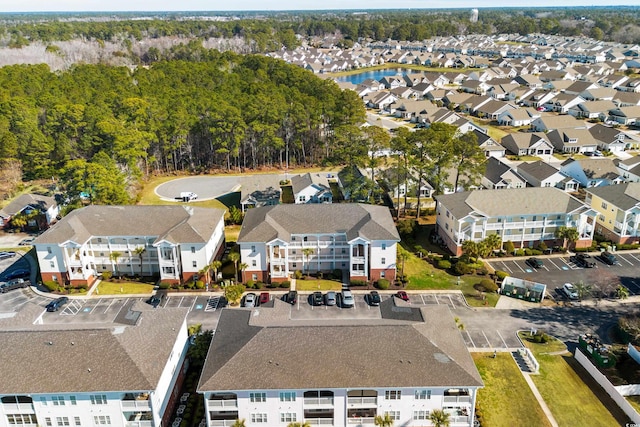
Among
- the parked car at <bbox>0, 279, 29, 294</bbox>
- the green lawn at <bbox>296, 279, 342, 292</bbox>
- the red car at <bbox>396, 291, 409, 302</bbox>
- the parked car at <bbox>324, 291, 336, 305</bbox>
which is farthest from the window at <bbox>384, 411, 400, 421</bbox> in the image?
the parked car at <bbox>0, 279, 29, 294</bbox>

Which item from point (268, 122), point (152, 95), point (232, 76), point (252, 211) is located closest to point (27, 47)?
point (232, 76)

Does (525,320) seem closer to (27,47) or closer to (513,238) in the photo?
(513,238)

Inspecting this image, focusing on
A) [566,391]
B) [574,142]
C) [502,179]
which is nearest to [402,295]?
[566,391]

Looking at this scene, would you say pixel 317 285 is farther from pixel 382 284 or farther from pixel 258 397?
pixel 258 397

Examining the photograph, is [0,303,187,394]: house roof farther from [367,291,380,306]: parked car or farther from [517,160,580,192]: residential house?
[517,160,580,192]: residential house

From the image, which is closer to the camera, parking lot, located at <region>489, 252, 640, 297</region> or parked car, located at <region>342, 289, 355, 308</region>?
parked car, located at <region>342, 289, 355, 308</region>

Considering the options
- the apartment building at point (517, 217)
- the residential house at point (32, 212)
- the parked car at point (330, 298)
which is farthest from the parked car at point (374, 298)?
the residential house at point (32, 212)

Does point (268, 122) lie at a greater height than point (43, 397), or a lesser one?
greater
